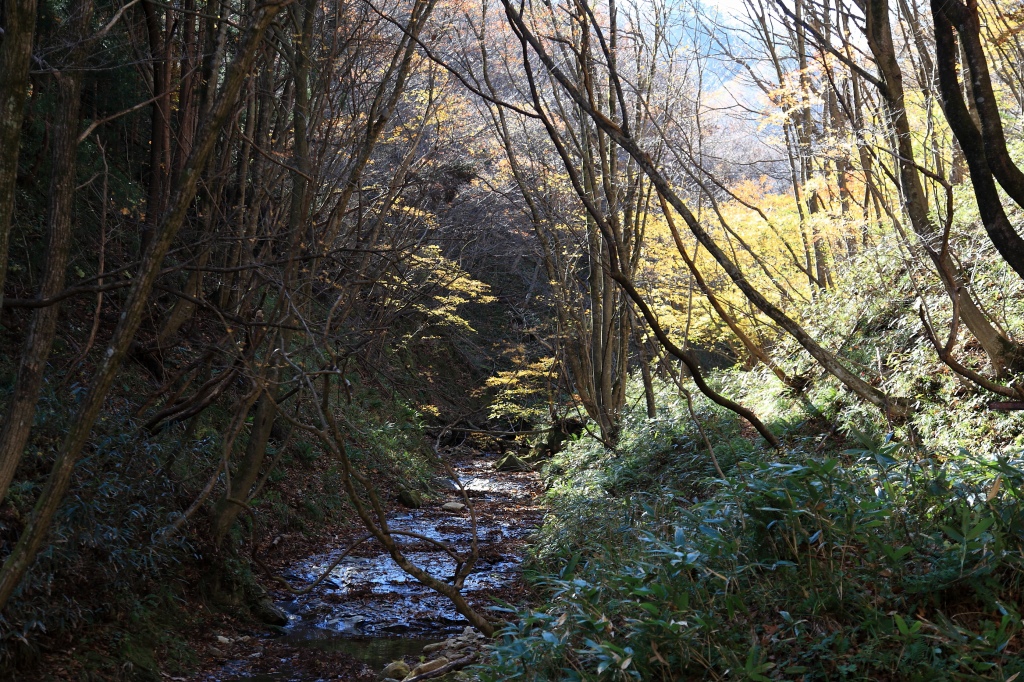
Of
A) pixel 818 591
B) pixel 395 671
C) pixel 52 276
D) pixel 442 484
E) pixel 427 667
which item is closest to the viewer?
pixel 818 591

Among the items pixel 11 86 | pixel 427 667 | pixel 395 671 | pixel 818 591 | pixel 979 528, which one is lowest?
pixel 395 671

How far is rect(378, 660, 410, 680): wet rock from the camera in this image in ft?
16.5

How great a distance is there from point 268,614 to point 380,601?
1109 millimetres

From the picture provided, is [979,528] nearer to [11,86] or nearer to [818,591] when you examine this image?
[818,591]

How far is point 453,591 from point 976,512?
120 inches

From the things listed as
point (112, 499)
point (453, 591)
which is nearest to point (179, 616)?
point (112, 499)

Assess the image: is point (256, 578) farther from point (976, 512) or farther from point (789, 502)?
point (976, 512)

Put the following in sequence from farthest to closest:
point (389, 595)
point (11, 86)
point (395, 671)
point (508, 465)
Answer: point (508, 465)
point (389, 595)
point (395, 671)
point (11, 86)

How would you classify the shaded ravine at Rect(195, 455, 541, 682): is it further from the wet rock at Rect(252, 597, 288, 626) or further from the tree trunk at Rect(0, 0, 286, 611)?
the tree trunk at Rect(0, 0, 286, 611)

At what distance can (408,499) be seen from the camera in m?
11.5

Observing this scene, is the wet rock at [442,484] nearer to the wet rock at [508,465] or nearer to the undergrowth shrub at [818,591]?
the wet rock at [508,465]

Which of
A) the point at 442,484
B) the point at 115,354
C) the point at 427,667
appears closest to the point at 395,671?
the point at 427,667

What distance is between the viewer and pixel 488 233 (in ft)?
68.8

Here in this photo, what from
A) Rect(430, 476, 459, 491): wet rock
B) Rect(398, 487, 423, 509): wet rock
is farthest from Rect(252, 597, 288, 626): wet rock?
Rect(430, 476, 459, 491): wet rock
